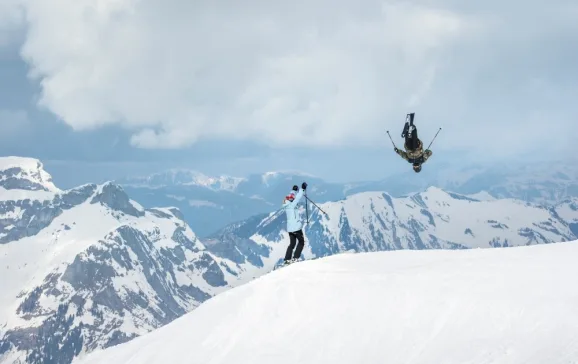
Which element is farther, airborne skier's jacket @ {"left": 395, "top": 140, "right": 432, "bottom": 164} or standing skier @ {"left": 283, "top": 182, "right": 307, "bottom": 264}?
airborne skier's jacket @ {"left": 395, "top": 140, "right": 432, "bottom": 164}

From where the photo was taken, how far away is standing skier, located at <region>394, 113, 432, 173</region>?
3272 centimetres

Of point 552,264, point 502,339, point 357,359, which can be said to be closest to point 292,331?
point 357,359

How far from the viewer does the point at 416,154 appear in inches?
1341

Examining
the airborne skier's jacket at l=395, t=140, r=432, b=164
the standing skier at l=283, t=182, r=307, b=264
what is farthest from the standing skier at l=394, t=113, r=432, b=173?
the standing skier at l=283, t=182, r=307, b=264

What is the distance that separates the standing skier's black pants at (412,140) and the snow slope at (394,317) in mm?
10663

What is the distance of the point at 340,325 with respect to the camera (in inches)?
694

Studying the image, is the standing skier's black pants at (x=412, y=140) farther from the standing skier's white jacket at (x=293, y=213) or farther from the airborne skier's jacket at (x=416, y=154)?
the standing skier's white jacket at (x=293, y=213)

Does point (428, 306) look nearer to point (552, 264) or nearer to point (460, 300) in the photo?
point (460, 300)

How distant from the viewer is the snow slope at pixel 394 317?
14.4 metres

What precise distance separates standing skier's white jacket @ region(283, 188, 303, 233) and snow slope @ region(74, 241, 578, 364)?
4584mm

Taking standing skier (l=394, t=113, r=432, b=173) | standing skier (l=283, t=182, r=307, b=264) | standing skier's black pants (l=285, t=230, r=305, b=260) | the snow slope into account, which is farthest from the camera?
standing skier (l=394, t=113, r=432, b=173)

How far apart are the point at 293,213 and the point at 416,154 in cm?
1033

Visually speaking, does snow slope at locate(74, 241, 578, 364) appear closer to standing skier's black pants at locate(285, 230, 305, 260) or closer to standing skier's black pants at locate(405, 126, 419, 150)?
standing skier's black pants at locate(285, 230, 305, 260)

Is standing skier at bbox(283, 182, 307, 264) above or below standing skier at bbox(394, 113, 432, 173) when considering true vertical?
below
